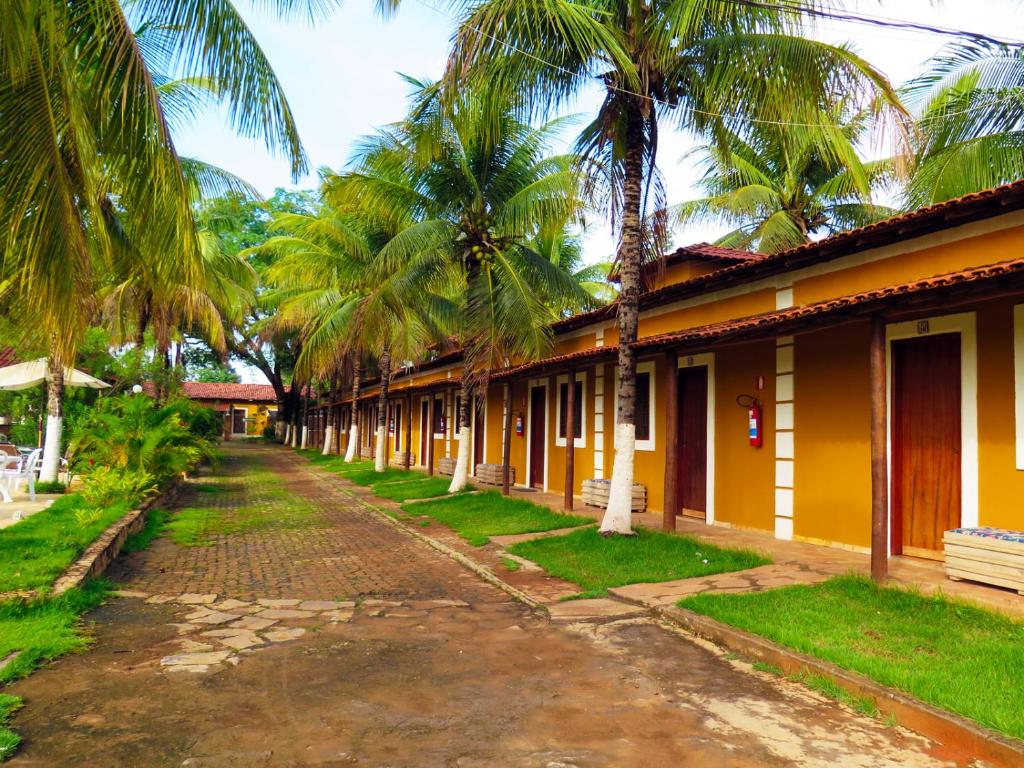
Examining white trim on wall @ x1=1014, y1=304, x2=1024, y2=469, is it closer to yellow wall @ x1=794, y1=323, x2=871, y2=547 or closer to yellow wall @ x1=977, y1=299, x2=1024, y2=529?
yellow wall @ x1=977, y1=299, x2=1024, y2=529

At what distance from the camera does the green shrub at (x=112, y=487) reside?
425 inches

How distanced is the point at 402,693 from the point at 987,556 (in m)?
4.92

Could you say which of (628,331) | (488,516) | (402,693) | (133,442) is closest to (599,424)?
(488,516)

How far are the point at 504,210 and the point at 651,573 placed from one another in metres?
8.10

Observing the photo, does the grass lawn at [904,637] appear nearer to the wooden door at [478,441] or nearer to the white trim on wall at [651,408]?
the white trim on wall at [651,408]

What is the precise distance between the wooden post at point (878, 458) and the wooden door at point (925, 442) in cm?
124

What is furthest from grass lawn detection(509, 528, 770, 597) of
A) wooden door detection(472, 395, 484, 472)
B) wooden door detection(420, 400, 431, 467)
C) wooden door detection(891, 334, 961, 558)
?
wooden door detection(420, 400, 431, 467)

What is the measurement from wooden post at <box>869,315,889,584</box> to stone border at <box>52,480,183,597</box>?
6794 mm

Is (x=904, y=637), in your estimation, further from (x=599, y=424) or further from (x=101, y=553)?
(x=599, y=424)

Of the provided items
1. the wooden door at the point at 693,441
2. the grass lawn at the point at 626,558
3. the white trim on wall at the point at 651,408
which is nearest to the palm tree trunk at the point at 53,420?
the grass lawn at the point at 626,558

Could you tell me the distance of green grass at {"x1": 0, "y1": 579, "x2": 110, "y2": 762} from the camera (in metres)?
4.27

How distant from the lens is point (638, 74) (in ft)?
29.2

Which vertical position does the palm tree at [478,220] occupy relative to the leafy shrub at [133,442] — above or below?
above

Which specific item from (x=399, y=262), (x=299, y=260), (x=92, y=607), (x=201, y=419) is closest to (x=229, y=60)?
(x=92, y=607)
